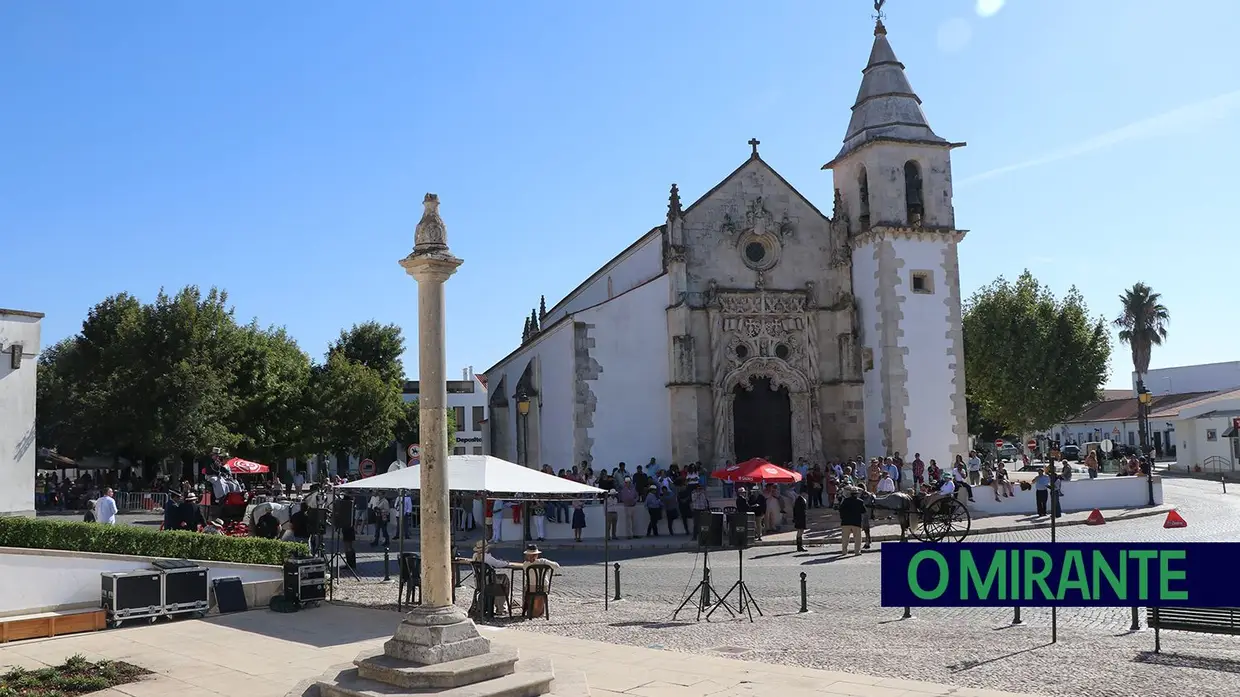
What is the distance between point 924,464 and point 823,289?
6.47m

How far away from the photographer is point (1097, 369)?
4988 centimetres

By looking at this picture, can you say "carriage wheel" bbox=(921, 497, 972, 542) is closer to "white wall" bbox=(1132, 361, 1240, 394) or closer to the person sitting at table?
the person sitting at table

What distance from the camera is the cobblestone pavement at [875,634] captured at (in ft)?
31.2

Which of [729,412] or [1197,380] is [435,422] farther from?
[1197,380]

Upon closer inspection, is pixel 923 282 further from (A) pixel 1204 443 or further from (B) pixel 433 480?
(A) pixel 1204 443

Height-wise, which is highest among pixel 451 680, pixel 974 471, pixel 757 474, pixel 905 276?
pixel 905 276

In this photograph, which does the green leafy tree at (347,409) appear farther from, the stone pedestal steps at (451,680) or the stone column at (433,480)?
the stone pedestal steps at (451,680)

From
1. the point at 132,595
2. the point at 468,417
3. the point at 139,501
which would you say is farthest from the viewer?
the point at 468,417

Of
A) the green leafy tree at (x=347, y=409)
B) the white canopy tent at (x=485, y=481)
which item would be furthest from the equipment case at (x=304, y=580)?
the green leafy tree at (x=347, y=409)

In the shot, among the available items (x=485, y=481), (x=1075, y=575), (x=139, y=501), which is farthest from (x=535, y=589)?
(x=139, y=501)

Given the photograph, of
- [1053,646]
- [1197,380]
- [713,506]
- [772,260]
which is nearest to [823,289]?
[772,260]

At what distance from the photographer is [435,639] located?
29.4ft

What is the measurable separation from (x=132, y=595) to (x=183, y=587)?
0.69 meters

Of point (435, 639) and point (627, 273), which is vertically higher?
point (627, 273)
